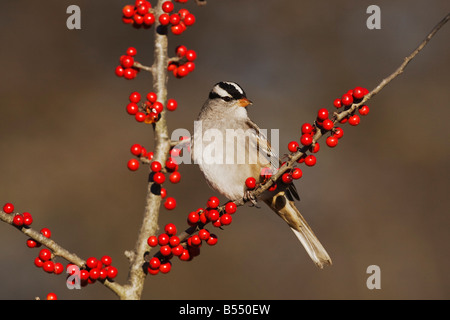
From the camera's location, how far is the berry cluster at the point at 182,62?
156 centimetres

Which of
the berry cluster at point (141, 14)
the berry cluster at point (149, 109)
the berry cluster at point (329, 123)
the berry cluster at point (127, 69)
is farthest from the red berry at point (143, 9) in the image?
the berry cluster at point (329, 123)

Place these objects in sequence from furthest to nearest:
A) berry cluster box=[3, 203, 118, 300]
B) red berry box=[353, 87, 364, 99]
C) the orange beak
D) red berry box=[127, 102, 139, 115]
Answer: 1. the orange beak
2. red berry box=[127, 102, 139, 115]
3. berry cluster box=[3, 203, 118, 300]
4. red berry box=[353, 87, 364, 99]

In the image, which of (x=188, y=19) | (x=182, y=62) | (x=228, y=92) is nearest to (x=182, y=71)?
(x=182, y=62)

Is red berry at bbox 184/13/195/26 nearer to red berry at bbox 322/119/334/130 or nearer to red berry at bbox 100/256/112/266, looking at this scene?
red berry at bbox 322/119/334/130

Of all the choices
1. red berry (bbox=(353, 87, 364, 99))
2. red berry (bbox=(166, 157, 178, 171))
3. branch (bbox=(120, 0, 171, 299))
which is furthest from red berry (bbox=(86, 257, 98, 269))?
red berry (bbox=(353, 87, 364, 99))

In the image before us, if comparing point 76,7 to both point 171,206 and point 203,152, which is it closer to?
point 203,152

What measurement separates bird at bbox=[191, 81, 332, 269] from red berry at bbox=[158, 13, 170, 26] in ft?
3.28

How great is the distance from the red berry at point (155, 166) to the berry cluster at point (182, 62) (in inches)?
12.3

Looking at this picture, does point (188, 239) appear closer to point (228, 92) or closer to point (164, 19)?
point (164, 19)

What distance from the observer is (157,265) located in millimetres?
1425

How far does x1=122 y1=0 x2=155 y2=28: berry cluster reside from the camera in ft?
4.89

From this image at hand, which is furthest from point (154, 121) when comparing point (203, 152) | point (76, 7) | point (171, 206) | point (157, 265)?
point (76, 7)

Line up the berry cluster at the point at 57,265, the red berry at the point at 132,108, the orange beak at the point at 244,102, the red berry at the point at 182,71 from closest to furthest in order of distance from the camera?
the berry cluster at the point at 57,265
the red berry at the point at 132,108
the red berry at the point at 182,71
the orange beak at the point at 244,102

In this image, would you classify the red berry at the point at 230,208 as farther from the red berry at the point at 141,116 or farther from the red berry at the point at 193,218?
the red berry at the point at 141,116
